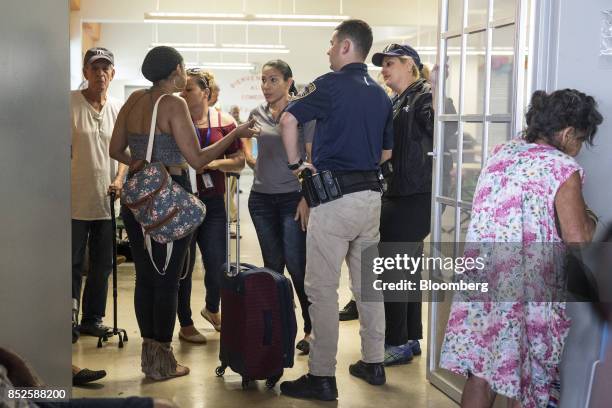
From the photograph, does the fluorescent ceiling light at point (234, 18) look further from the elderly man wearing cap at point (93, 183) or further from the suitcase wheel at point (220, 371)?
the suitcase wheel at point (220, 371)

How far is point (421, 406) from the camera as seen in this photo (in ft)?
12.3

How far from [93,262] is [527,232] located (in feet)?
9.49

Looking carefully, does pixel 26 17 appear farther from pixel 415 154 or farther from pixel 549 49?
pixel 415 154

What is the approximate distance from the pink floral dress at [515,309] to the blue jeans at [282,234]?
1.76 m

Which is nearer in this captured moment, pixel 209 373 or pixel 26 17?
pixel 26 17

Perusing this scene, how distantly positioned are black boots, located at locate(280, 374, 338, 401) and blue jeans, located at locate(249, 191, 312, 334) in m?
0.81

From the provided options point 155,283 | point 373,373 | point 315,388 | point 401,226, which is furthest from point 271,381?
point 401,226

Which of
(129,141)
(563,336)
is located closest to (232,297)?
(129,141)

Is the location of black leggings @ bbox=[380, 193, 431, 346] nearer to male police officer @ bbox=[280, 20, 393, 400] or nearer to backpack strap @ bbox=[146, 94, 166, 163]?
male police officer @ bbox=[280, 20, 393, 400]

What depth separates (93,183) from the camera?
4762mm

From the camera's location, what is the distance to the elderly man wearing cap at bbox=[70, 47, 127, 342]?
4719mm

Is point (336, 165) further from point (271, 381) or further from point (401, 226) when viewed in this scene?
point (271, 381)

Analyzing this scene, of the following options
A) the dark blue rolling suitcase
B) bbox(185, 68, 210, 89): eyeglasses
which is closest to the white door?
the dark blue rolling suitcase

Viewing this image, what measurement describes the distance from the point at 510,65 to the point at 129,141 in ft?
5.98
